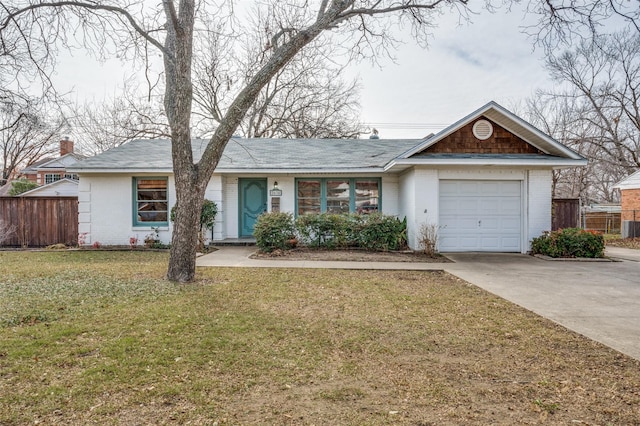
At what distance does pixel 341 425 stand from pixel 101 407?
174 cm

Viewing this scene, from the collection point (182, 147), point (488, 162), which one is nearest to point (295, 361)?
point (182, 147)

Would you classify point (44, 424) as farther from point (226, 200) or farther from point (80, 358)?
point (226, 200)

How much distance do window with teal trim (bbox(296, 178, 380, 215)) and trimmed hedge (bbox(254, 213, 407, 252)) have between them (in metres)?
2.04

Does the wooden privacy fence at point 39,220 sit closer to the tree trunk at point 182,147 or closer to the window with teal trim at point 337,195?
the window with teal trim at point 337,195

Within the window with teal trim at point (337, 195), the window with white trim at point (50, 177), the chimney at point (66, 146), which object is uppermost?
the chimney at point (66, 146)

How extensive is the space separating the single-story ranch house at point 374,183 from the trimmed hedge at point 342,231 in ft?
2.38

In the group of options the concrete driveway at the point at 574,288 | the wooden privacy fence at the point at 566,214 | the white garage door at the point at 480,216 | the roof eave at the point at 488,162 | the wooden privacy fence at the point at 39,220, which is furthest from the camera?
the wooden privacy fence at the point at 566,214

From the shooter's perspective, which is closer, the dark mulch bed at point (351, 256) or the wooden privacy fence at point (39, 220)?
the dark mulch bed at point (351, 256)

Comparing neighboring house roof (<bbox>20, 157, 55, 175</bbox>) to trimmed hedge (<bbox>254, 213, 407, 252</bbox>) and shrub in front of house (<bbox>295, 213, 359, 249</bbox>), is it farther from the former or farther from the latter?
shrub in front of house (<bbox>295, 213, 359, 249</bbox>)

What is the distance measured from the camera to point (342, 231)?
1160 centimetres

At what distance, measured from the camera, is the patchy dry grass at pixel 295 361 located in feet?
9.05

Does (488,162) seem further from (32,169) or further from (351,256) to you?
(32,169)

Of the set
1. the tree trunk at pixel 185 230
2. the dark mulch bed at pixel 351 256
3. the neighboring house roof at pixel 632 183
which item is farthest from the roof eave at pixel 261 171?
the neighboring house roof at pixel 632 183

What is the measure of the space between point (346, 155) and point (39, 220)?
1129 centimetres
